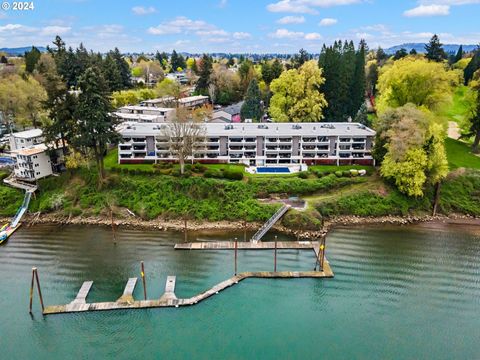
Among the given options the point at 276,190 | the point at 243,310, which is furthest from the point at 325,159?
the point at 243,310

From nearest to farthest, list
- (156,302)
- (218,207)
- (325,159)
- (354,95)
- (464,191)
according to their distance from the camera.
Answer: (156,302), (218,207), (464,191), (325,159), (354,95)

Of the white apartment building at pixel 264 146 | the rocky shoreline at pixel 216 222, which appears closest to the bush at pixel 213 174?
the white apartment building at pixel 264 146

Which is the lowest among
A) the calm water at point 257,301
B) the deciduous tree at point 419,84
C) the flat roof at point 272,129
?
the calm water at point 257,301

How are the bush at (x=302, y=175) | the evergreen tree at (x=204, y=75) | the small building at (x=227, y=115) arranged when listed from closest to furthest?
1. the bush at (x=302, y=175)
2. the small building at (x=227, y=115)
3. the evergreen tree at (x=204, y=75)

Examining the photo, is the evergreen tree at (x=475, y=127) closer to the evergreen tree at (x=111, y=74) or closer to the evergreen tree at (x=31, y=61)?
the evergreen tree at (x=111, y=74)

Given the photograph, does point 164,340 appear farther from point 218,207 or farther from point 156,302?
point 218,207

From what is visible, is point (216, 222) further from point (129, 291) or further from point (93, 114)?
point (93, 114)
